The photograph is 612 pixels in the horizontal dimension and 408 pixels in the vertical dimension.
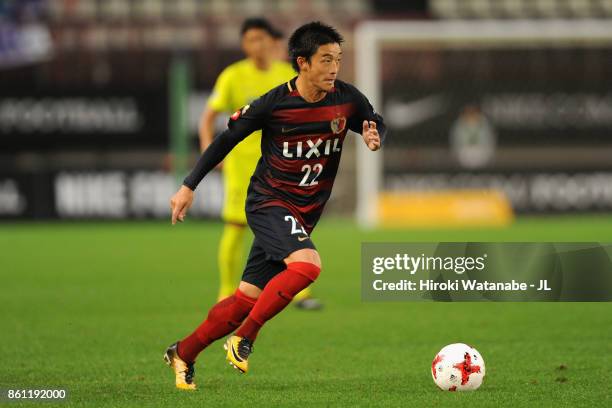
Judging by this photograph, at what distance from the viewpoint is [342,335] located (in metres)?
8.81

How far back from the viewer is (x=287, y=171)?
252 inches

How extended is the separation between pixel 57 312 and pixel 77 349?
237cm

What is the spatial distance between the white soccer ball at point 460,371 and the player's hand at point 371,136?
3.70ft

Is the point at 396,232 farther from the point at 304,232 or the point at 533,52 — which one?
the point at 304,232

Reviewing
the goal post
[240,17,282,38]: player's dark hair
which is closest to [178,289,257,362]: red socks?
[240,17,282,38]: player's dark hair

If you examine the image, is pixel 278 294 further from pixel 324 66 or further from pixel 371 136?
pixel 324 66

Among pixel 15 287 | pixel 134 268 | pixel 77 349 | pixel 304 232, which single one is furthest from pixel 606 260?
pixel 134 268

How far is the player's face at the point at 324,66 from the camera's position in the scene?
6227 mm

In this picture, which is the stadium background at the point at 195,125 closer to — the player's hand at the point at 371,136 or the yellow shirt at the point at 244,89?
the yellow shirt at the point at 244,89

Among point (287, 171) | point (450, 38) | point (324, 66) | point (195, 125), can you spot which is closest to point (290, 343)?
point (287, 171)

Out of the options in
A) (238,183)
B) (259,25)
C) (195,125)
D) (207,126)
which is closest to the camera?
(259,25)

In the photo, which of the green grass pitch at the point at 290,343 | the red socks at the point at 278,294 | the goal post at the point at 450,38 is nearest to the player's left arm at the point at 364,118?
the red socks at the point at 278,294

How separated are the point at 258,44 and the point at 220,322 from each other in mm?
4104

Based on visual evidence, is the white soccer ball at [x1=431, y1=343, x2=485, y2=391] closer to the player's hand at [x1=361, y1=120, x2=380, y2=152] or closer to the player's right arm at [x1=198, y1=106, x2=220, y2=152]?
the player's hand at [x1=361, y1=120, x2=380, y2=152]
